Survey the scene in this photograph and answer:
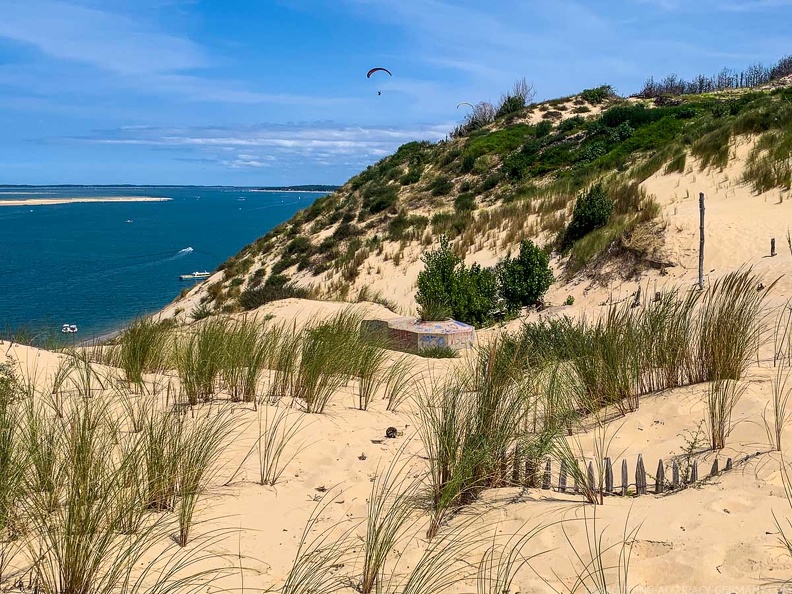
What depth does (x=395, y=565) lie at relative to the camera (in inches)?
106

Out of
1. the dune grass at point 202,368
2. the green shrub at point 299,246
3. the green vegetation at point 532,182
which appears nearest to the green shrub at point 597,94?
the green vegetation at point 532,182

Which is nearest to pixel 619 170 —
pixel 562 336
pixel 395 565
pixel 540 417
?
pixel 562 336

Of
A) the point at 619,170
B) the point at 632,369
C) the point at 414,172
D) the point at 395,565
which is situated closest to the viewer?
the point at 395,565

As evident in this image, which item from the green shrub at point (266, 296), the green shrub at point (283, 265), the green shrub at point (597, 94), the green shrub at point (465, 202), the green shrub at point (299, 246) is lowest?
the green shrub at point (266, 296)

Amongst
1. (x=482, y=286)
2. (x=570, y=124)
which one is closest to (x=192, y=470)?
(x=482, y=286)

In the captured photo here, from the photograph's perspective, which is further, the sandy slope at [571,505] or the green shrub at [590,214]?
the green shrub at [590,214]

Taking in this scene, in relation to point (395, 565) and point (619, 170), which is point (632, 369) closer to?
point (395, 565)

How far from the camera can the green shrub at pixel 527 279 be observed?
12.8 m

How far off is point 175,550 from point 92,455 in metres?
0.63

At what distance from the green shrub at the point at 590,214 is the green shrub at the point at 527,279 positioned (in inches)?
89.7

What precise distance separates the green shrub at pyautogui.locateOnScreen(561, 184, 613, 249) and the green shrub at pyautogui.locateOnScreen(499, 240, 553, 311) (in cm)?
228

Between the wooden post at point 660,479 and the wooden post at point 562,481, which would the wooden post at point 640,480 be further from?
the wooden post at point 562,481

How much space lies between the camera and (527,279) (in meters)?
12.9

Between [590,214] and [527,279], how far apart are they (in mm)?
2927
